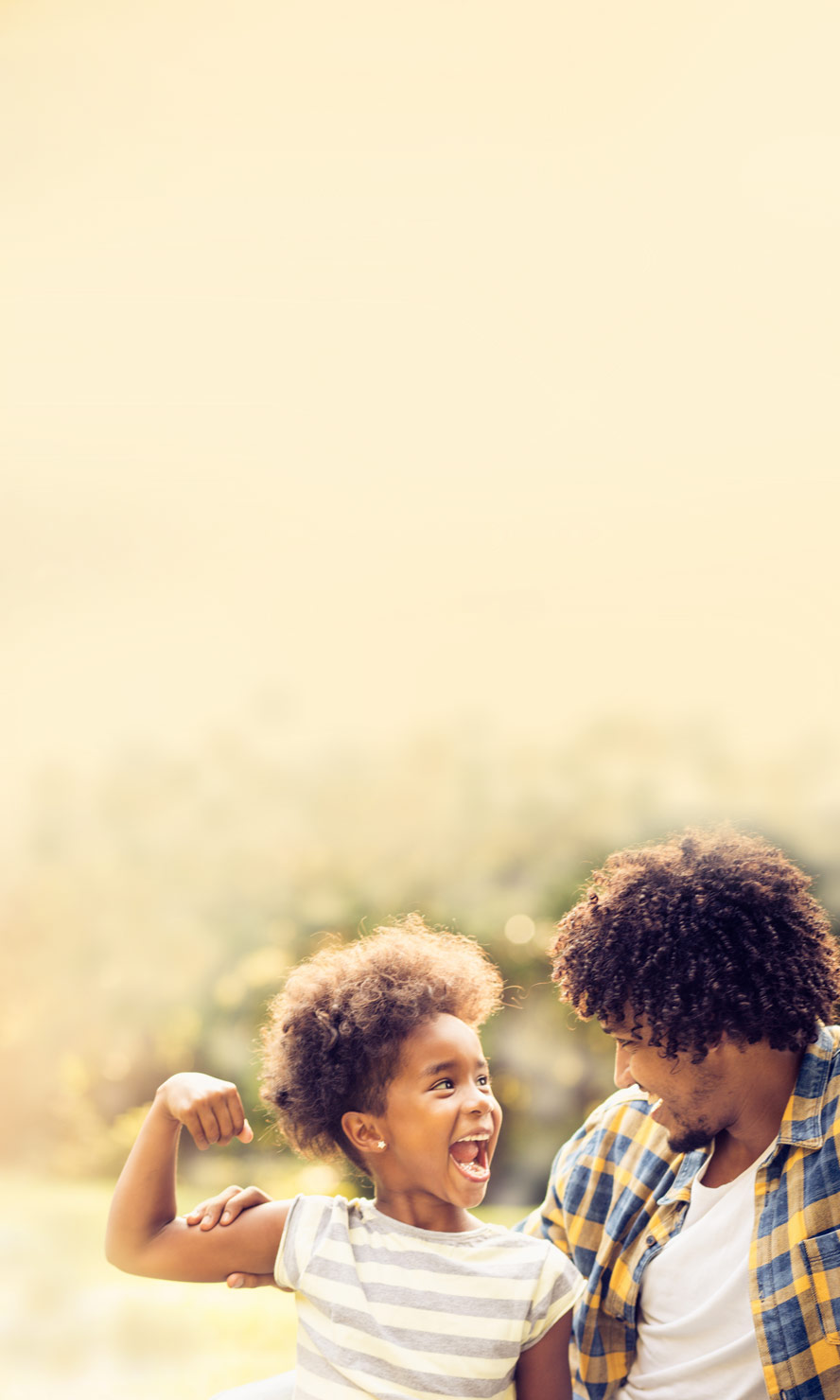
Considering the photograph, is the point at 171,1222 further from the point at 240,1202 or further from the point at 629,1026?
the point at 629,1026

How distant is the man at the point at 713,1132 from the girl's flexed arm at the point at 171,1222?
0.19 ft

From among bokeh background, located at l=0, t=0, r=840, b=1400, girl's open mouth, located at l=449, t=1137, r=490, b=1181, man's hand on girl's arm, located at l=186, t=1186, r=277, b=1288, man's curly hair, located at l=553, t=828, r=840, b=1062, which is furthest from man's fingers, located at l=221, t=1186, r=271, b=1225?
bokeh background, located at l=0, t=0, r=840, b=1400

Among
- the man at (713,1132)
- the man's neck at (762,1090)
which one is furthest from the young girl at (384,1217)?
the man's neck at (762,1090)

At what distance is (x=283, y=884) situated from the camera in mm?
4312

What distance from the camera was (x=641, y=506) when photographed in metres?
3.90

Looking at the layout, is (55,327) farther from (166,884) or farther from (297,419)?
(166,884)

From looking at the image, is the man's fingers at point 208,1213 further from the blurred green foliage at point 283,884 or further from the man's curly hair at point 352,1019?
the blurred green foliage at point 283,884

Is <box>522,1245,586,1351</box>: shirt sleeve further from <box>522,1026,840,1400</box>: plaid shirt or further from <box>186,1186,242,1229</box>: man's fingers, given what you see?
<box>186,1186,242,1229</box>: man's fingers

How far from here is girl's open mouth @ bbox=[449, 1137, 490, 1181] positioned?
139 centimetres

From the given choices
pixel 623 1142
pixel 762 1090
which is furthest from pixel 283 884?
pixel 762 1090

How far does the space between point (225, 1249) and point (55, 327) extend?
3089mm

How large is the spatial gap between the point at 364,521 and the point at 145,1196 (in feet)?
10.0

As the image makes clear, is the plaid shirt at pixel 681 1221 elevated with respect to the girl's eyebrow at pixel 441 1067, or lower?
lower

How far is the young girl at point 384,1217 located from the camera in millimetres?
1326
